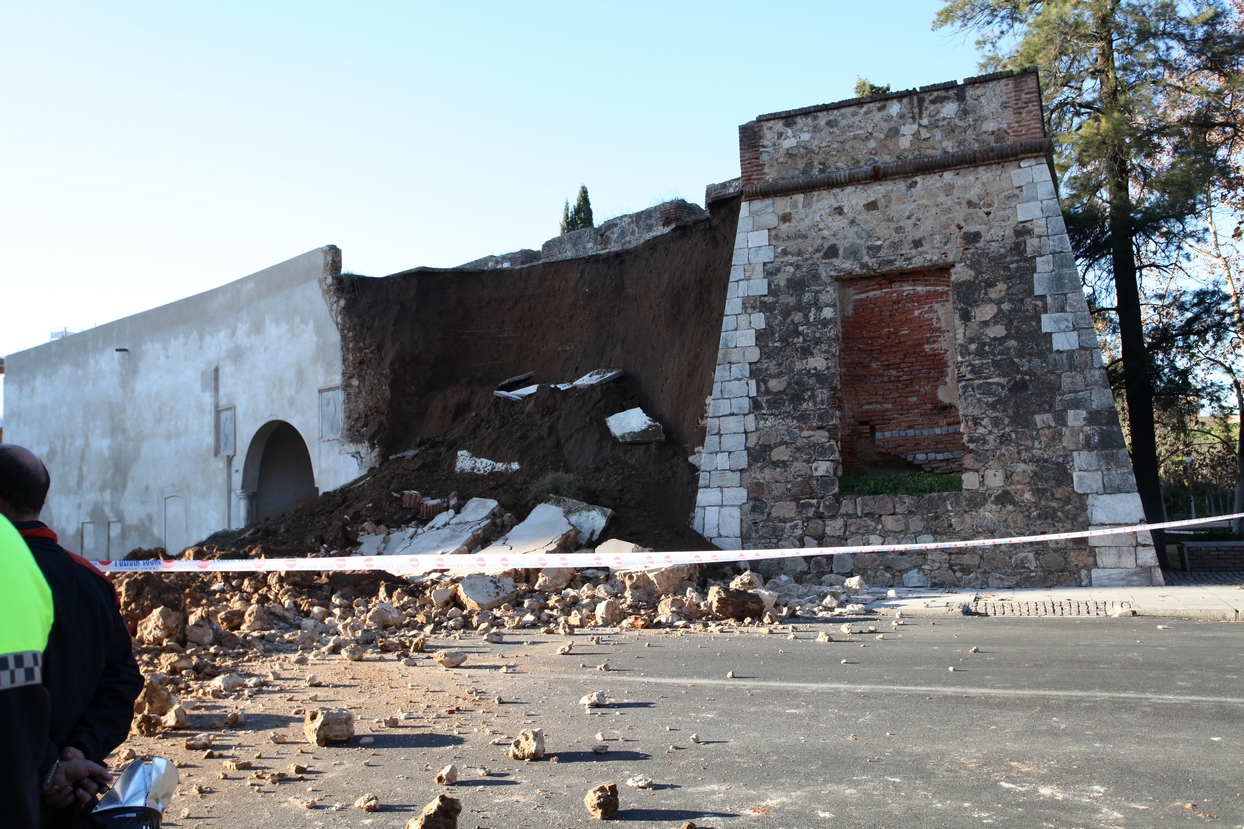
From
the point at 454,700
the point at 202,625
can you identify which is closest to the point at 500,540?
the point at 202,625

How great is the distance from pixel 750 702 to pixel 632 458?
29.3 feet

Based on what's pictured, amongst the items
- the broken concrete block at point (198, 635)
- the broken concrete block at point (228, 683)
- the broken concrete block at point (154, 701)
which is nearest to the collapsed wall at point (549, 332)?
the broken concrete block at point (198, 635)

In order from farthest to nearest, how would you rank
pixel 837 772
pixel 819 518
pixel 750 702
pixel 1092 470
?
1. pixel 819 518
2. pixel 1092 470
3. pixel 750 702
4. pixel 837 772

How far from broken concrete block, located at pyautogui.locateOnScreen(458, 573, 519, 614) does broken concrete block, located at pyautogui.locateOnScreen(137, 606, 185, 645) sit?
2877 millimetres

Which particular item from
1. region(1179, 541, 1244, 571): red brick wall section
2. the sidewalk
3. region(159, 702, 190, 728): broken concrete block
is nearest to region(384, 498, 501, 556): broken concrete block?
the sidewalk

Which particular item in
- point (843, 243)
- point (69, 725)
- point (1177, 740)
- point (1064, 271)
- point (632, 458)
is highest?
point (843, 243)

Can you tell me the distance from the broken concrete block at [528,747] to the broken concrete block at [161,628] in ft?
14.7

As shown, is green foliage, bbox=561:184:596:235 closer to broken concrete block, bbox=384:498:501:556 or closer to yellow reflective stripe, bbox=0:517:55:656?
broken concrete block, bbox=384:498:501:556

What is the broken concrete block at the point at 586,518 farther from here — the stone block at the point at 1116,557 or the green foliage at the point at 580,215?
the green foliage at the point at 580,215

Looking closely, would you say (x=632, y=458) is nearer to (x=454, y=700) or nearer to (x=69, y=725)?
(x=454, y=700)

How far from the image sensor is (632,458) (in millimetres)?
14289

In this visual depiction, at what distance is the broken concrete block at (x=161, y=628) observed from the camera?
24.8ft

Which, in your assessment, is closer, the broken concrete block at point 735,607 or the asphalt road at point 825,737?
the asphalt road at point 825,737

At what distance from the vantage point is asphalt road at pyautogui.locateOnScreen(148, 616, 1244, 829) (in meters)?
3.55
